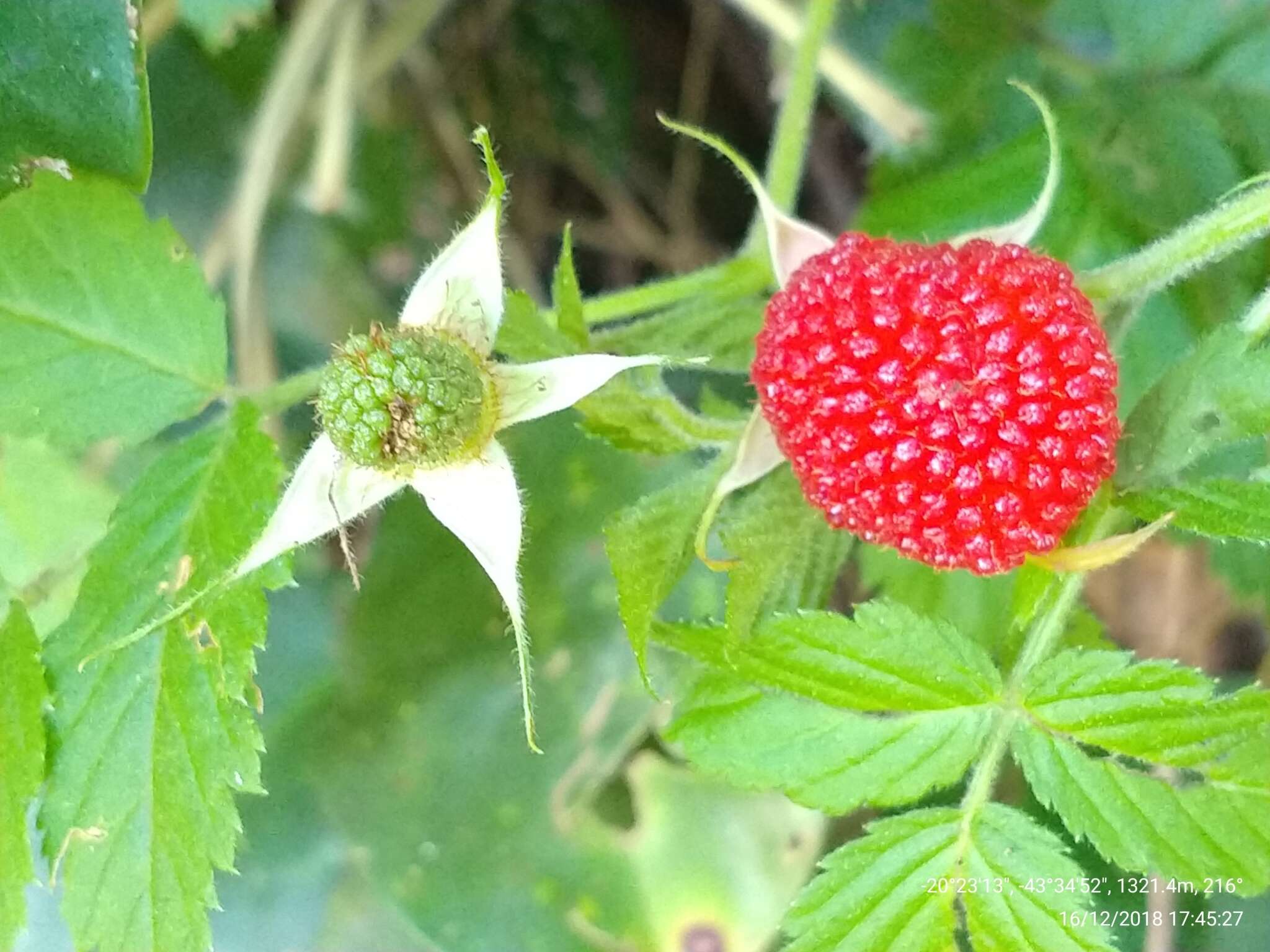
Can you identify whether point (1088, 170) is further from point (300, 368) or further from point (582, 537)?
point (300, 368)

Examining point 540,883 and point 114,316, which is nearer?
point 114,316

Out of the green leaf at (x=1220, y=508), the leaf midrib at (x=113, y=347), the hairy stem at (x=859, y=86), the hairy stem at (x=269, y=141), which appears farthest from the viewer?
the hairy stem at (x=269, y=141)

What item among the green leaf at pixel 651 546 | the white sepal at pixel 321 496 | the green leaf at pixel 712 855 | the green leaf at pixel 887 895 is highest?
the white sepal at pixel 321 496

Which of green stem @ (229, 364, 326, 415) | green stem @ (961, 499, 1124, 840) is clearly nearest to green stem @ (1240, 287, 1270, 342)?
green stem @ (961, 499, 1124, 840)

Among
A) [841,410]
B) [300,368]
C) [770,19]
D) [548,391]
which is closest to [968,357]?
[841,410]

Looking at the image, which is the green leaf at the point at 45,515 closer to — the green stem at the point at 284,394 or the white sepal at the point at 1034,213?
the green stem at the point at 284,394

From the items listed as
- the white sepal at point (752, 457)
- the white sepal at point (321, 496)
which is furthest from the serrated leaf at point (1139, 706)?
the white sepal at point (321, 496)

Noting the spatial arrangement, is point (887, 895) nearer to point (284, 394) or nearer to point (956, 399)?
point (956, 399)
